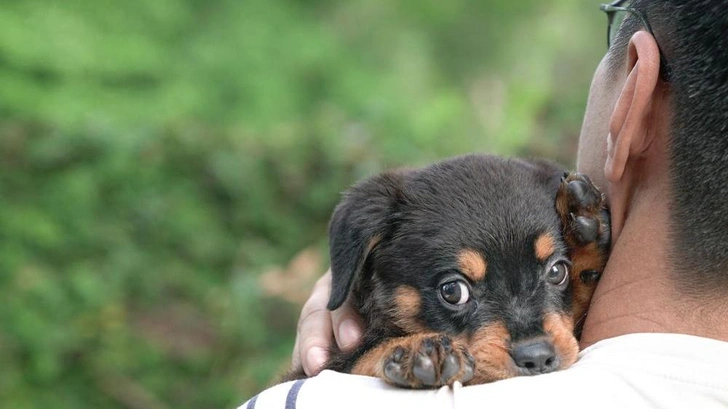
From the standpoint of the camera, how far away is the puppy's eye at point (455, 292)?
294cm

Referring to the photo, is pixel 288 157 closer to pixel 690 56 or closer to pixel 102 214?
pixel 102 214

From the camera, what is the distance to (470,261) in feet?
9.61

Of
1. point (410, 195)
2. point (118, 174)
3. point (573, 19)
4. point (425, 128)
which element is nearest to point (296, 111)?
point (425, 128)

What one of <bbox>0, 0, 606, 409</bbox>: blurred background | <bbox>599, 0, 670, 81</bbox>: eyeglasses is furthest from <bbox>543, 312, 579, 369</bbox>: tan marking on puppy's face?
<bbox>0, 0, 606, 409</bbox>: blurred background

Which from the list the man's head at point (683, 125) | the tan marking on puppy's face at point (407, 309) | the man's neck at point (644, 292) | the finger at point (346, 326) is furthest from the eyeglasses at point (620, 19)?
the finger at point (346, 326)

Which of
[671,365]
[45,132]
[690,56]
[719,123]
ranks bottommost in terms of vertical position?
[671,365]

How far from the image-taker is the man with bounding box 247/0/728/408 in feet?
7.25

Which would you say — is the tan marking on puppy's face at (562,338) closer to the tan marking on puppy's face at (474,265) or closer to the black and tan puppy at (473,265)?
the black and tan puppy at (473,265)

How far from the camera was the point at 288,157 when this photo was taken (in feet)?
27.1

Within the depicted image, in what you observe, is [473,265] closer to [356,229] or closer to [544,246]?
[544,246]

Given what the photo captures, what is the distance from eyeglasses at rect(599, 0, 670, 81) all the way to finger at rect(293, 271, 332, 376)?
53.6 inches

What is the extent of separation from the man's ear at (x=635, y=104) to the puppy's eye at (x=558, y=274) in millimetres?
464

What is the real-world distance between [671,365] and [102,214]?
6.10 meters

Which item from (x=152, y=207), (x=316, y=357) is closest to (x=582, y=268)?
(x=316, y=357)
